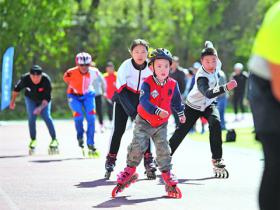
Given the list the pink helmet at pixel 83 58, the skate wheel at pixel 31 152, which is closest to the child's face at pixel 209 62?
the pink helmet at pixel 83 58

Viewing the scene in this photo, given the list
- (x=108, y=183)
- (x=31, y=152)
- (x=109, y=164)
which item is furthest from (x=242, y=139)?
(x=108, y=183)

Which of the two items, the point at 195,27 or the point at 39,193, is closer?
the point at 39,193

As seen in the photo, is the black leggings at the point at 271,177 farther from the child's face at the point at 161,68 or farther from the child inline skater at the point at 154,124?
the child's face at the point at 161,68

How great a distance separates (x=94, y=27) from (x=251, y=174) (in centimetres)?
2791

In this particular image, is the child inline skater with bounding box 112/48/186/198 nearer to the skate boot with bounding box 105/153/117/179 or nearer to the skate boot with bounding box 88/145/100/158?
the skate boot with bounding box 105/153/117/179

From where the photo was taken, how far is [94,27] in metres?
38.3

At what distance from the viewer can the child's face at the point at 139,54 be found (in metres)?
10.4

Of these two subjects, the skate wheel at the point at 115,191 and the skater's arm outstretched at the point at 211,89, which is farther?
the skater's arm outstretched at the point at 211,89

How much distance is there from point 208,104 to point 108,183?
1.92 meters

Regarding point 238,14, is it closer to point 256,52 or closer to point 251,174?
point 251,174

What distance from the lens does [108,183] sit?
10.2 meters

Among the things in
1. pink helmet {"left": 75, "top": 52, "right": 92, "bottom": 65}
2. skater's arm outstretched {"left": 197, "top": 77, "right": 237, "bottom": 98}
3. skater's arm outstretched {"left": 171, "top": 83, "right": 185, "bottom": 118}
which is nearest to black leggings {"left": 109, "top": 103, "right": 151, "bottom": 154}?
skater's arm outstretched {"left": 197, "top": 77, "right": 237, "bottom": 98}

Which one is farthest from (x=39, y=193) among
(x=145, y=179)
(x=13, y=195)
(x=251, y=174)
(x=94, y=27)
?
(x=94, y=27)

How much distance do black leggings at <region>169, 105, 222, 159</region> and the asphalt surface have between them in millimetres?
376
